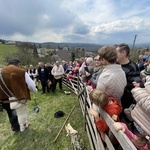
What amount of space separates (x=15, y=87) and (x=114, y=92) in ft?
9.09

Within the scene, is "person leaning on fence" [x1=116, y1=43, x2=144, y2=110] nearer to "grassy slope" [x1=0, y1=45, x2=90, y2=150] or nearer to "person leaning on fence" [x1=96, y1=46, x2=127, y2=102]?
"person leaning on fence" [x1=96, y1=46, x2=127, y2=102]

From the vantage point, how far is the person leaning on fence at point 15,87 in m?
3.99

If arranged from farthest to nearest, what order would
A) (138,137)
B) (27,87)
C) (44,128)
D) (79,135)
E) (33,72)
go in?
(33,72), (44,128), (27,87), (79,135), (138,137)

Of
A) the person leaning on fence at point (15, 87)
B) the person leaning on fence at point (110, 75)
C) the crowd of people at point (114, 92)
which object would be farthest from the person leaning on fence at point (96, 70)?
the person leaning on fence at point (15, 87)

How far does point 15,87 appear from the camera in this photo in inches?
160

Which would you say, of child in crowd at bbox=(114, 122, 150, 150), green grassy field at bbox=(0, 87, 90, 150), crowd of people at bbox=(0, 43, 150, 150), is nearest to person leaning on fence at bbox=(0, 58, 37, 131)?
crowd of people at bbox=(0, 43, 150, 150)

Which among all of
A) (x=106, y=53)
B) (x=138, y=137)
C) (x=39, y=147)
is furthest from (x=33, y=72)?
(x=138, y=137)

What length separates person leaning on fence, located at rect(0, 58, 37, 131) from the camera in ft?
13.1

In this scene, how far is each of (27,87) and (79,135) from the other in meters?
1.92

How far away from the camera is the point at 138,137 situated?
179 cm

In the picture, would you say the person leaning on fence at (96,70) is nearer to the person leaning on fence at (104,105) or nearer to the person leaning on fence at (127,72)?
the person leaning on fence at (127,72)

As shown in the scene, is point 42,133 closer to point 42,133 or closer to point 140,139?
point 42,133

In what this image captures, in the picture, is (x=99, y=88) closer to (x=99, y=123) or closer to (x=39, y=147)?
(x=99, y=123)

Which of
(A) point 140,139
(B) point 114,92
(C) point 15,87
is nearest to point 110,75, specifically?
(B) point 114,92
